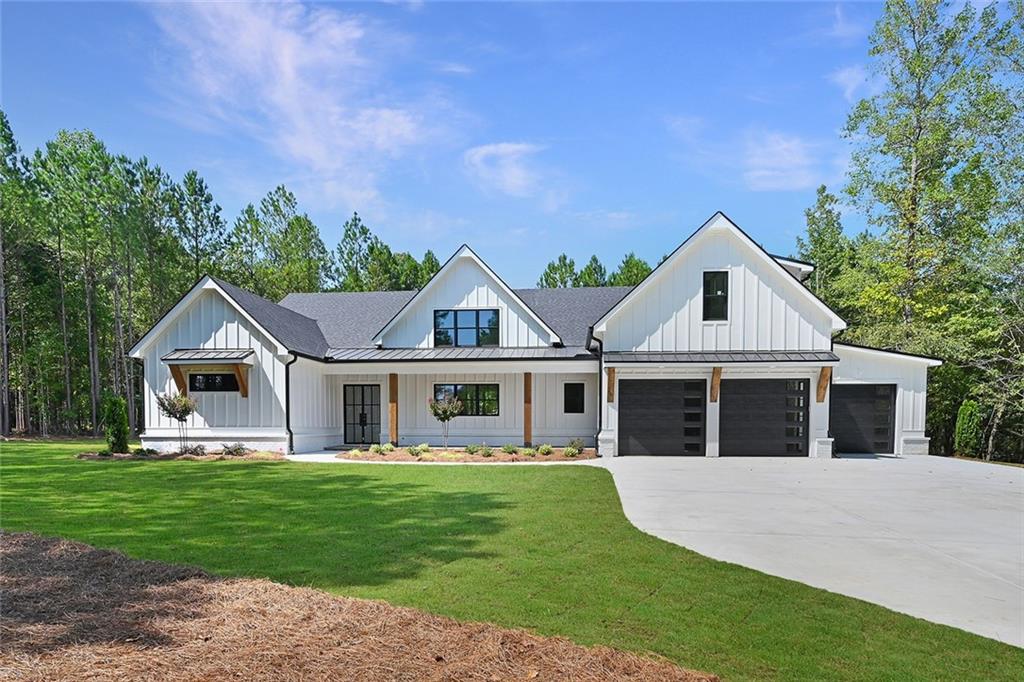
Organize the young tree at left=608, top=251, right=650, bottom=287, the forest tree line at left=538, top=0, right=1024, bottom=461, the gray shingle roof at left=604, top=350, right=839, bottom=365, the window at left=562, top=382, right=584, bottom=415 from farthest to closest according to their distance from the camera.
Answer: the young tree at left=608, top=251, right=650, bottom=287
the forest tree line at left=538, top=0, right=1024, bottom=461
the window at left=562, top=382, right=584, bottom=415
the gray shingle roof at left=604, top=350, right=839, bottom=365

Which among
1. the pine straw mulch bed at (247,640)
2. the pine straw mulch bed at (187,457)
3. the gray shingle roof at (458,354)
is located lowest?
the pine straw mulch bed at (187,457)

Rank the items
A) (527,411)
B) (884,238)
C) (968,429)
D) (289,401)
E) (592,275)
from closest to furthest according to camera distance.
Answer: (289,401), (527,411), (968,429), (884,238), (592,275)

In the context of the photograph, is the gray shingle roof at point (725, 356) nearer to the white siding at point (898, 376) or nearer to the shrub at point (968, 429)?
the white siding at point (898, 376)

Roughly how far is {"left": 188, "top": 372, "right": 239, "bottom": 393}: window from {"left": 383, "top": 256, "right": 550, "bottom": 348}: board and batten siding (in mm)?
5065

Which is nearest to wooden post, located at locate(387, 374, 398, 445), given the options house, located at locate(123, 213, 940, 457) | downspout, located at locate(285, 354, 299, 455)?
house, located at locate(123, 213, 940, 457)

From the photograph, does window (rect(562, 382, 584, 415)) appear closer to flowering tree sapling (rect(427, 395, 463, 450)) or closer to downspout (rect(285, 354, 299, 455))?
flowering tree sapling (rect(427, 395, 463, 450))

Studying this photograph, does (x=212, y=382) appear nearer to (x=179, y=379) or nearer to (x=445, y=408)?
(x=179, y=379)

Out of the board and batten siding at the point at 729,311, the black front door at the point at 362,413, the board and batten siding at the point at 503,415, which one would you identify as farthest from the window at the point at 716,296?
the black front door at the point at 362,413

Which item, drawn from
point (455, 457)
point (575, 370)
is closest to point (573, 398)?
point (575, 370)

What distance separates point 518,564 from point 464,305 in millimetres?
13536

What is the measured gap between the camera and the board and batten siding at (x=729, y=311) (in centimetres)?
1579

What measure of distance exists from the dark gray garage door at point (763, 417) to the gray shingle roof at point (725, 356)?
3.05ft

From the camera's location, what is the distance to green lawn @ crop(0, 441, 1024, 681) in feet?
12.5

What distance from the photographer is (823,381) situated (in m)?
15.3
